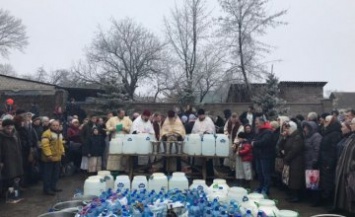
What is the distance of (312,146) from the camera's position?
26.8 ft

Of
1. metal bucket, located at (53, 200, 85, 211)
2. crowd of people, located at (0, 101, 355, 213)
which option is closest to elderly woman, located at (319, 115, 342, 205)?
crowd of people, located at (0, 101, 355, 213)

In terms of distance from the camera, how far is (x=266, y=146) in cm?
893

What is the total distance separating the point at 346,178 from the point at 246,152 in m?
2.70

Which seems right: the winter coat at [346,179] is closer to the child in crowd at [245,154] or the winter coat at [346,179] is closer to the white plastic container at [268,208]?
the child in crowd at [245,154]

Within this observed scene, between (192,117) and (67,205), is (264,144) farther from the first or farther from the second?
(67,205)

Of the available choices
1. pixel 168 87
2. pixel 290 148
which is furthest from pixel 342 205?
pixel 168 87

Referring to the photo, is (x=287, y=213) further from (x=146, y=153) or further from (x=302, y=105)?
(x=302, y=105)

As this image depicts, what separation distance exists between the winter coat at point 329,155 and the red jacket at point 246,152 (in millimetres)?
1875

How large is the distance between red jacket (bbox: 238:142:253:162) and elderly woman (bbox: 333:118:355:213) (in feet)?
7.59

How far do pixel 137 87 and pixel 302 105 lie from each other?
1957cm

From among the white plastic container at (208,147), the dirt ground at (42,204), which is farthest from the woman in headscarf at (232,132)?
the dirt ground at (42,204)

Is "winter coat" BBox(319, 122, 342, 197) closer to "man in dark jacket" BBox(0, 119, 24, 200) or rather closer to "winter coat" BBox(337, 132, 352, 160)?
"winter coat" BBox(337, 132, 352, 160)

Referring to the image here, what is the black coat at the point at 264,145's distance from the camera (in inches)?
350

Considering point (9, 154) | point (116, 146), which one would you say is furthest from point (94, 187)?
point (116, 146)
